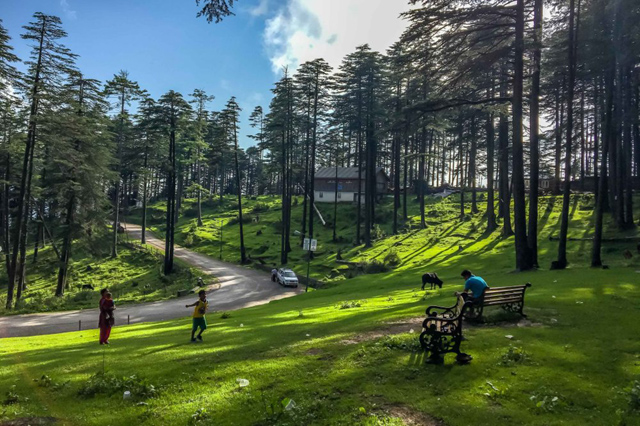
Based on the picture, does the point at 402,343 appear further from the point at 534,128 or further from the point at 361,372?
the point at 534,128

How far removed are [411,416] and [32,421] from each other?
19.7ft

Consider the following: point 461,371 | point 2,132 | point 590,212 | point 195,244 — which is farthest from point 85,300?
point 590,212

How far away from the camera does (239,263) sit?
4869 cm

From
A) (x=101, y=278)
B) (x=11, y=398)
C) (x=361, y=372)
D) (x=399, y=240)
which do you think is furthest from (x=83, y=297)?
(x=361, y=372)

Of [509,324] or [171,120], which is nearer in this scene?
[509,324]

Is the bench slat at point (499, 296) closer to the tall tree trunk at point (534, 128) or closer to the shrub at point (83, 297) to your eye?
the tall tree trunk at point (534, 128)

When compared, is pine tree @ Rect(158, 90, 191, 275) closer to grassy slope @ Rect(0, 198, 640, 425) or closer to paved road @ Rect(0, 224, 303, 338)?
paved road @ Rect(0, 224, 303, 338)

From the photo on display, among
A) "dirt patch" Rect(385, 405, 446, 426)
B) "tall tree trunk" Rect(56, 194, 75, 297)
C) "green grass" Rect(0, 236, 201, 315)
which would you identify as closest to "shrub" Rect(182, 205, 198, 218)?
"green grass" Rect(0, 236, 201, 315)

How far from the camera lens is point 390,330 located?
10.0 meters

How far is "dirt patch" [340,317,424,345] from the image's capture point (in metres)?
9.41

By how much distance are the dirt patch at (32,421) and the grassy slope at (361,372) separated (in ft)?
0.71

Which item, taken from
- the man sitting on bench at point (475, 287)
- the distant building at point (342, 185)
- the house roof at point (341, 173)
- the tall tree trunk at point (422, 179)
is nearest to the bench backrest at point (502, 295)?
the man sitting on bench at point (475, 287)

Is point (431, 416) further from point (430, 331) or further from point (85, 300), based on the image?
point (85, 300)

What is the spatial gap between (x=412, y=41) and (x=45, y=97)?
25291 mm
